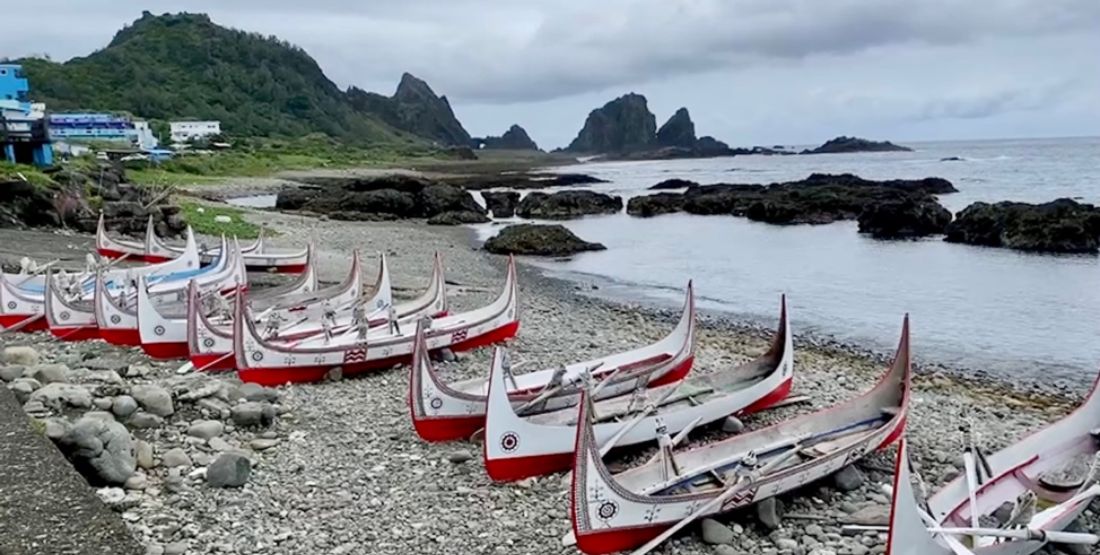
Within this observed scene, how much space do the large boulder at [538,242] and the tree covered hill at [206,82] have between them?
8584cm

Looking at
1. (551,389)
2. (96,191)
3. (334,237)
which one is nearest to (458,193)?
(334,237)

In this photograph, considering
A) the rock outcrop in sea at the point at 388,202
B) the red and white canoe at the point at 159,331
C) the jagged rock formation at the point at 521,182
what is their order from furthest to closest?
1. the jagged rock formation at the point at 521,182
2. the rock outcrop in sea at the point at 388,202
3. the red and white canoe at the point at 159,331

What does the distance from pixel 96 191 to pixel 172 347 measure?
21638mm

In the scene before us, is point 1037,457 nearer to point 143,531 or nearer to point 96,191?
point 143,531

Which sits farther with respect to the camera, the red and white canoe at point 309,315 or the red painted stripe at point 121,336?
the red painted stripe at point 121,336

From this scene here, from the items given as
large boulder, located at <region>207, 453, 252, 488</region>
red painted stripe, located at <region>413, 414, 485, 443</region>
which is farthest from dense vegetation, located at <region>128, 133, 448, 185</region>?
large boulder, located at <region>207, 453, 252, 488</region>

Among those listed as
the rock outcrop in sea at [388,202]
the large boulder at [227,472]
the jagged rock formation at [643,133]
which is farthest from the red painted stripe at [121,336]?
the jagged rock formation at [643,133]

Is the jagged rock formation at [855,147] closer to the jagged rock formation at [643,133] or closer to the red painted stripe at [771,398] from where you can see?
the jagged rock formation at [643,133]

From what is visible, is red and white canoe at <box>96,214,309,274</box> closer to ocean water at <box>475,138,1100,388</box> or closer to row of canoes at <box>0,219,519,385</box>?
row of canoes at <box>0,219,519,385</box>

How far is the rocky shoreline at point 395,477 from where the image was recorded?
8281 mm

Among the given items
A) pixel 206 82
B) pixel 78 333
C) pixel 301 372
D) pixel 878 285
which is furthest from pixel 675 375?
pixel 206 82

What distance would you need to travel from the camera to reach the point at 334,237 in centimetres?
3459

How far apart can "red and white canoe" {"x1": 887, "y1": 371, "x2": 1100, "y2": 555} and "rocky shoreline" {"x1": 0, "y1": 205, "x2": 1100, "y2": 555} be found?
2.16 ft

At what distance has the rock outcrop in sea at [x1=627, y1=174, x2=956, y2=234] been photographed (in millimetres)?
47594
